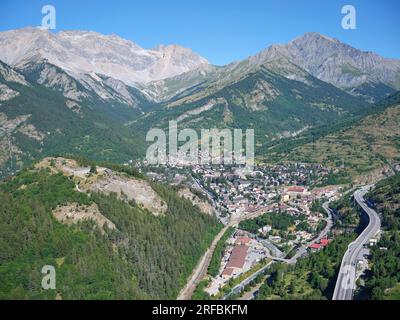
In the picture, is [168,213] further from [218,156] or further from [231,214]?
[218,156]

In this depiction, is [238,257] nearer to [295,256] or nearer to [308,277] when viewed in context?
[295,256]

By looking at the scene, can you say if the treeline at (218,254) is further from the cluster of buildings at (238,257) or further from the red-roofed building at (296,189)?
the red-roofed building at (296,189)

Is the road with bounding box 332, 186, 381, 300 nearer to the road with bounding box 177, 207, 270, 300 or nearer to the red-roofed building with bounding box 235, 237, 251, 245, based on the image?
the red-roofed building with bounding box 235, 237, 251, 245

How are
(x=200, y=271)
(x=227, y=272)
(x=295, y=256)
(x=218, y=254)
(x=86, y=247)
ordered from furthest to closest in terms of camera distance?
1. (x=218, y=254)
2. (x=295, y=256)
3. (x=200, y=271)
4. (x=227, y=272)
5. (x=86, y=247)

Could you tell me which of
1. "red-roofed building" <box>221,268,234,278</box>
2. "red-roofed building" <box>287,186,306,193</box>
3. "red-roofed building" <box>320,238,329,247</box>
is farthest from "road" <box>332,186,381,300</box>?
"red-roofed building" <box>287,186,306,193</box>

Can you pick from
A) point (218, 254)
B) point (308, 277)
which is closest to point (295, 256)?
point (308, 277)

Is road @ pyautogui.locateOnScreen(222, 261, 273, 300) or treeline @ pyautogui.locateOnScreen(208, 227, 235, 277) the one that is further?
treeline @ pyautogui.locateOnScreen(208, 227, 235, 277)
